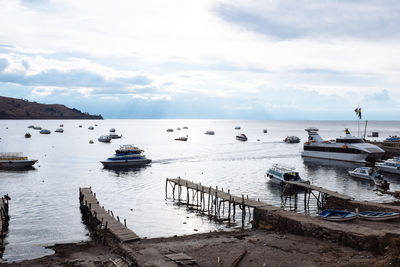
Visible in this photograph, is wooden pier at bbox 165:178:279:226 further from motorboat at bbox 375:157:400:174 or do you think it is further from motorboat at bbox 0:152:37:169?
motorboat at bbox 0:152:37:169

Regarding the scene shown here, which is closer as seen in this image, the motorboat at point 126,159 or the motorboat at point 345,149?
the motorboat at point 126,159

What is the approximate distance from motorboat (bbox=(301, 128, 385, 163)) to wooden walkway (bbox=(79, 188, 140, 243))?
200ft

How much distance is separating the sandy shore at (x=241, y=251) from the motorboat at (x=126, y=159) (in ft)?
154

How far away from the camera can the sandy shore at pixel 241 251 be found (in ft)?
69.4

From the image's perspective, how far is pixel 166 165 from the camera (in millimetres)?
78750

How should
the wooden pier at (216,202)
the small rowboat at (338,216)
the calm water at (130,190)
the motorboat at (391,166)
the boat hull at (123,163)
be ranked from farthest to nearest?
the boat hull at (123,163)
the motorboat at (391,166)
the wooden pier at (216,202)
the calm water at (130,190)
the small rowboat at (338,216)

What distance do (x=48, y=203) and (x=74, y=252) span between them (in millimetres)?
18335

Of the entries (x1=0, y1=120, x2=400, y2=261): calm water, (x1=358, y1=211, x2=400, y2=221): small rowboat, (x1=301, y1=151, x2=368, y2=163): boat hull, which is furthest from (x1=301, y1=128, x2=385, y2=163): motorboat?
(x1=358, y1=211, x2=400, y2=221): small rowboat

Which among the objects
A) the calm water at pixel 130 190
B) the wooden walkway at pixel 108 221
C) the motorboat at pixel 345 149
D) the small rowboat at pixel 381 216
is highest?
the motorboat at pixel 345 149

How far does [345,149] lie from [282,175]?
120 feet

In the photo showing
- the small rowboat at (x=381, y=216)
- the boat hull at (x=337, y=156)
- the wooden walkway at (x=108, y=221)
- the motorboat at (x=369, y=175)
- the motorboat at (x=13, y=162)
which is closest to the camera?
the wooden walkway at (x=108, y=221)

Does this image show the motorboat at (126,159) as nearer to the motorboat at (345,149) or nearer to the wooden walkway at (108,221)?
the wooden walkway at (108,221)

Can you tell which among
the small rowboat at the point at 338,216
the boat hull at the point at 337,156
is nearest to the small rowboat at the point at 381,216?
the small rowboat at the point at 338,216

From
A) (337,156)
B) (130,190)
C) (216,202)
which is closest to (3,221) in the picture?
(130,190)
